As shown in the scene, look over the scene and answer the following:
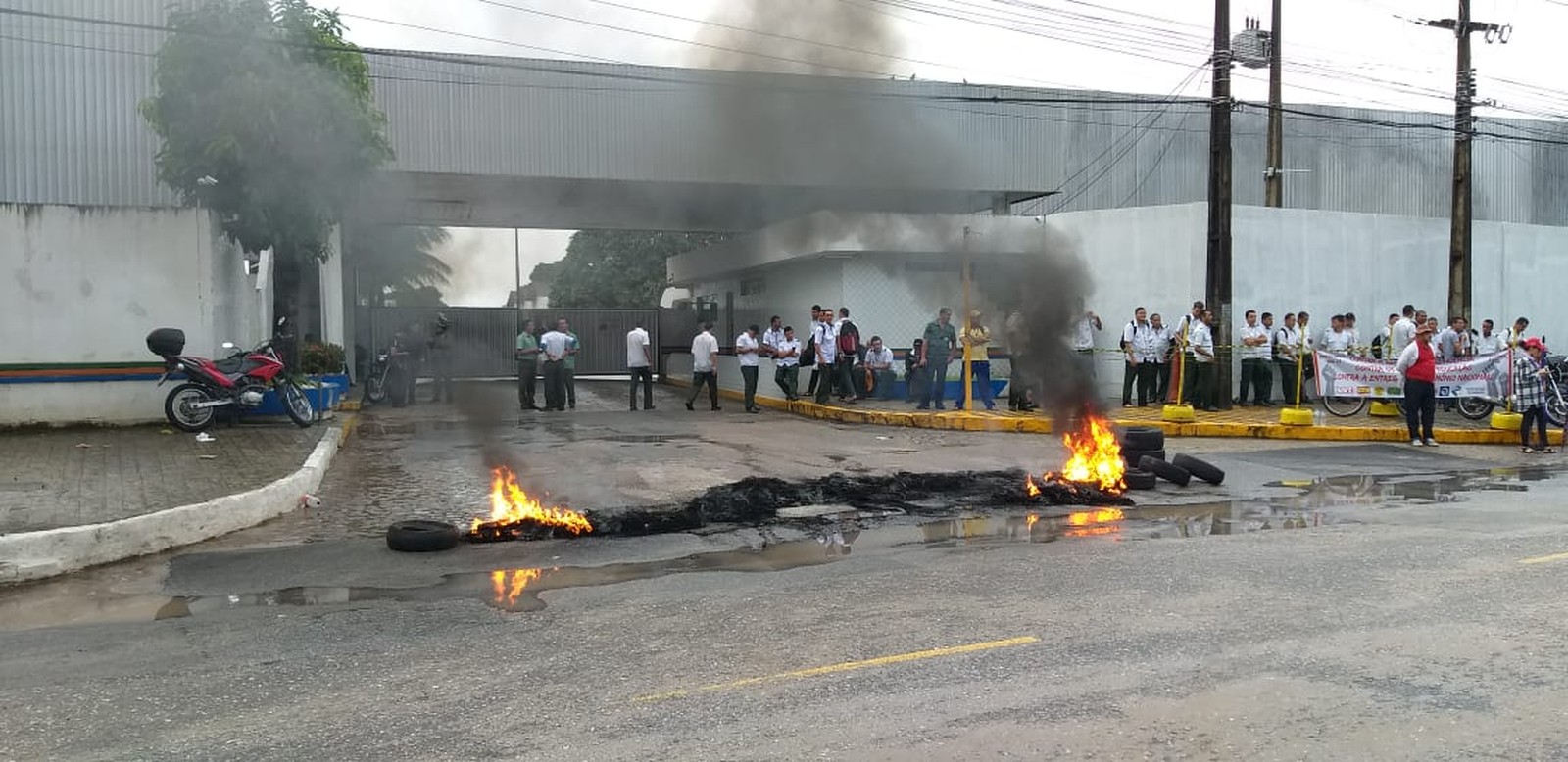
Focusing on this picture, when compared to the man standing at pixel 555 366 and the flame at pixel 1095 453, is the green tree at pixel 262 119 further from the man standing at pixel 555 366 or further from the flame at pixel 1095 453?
the flame at pixel 1095 453

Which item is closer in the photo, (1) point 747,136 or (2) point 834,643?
(2) point 834,643

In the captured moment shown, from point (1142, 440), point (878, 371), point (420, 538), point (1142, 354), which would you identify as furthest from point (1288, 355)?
point (420, 538)

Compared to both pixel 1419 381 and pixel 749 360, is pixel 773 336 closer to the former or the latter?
pixel 749 360

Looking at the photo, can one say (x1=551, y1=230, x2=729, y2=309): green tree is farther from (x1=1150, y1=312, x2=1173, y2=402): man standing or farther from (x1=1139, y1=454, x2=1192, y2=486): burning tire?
(x1=1139, y1=454, x2=1192, y2=486): burning tire

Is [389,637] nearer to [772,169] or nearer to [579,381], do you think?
[772,169]

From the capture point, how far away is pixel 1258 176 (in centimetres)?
2619

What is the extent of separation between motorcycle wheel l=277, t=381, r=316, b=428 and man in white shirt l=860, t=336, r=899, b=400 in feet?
27.5

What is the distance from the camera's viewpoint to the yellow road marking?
3.88 m

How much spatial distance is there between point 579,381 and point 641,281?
1295 cm

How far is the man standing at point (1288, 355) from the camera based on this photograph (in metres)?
15.8

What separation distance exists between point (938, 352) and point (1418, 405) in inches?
241

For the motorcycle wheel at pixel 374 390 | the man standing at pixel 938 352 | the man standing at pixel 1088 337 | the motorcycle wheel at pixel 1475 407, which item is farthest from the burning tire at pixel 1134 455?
the motorcycle wheel at pixel 374 390

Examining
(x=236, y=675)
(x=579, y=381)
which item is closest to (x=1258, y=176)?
(x=579, y=381)

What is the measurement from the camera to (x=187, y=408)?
426 inches
